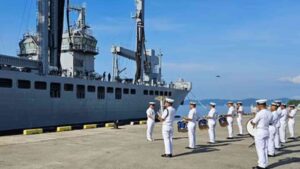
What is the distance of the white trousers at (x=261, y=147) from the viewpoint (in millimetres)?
9375

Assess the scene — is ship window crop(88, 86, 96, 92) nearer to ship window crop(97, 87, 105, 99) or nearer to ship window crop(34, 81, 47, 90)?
ship window crop(97, 87, 105, 99)

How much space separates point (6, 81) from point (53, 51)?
326 inches

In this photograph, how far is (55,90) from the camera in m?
30.2

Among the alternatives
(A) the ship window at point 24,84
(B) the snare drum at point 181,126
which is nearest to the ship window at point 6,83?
(A) the ship window at point 24,84

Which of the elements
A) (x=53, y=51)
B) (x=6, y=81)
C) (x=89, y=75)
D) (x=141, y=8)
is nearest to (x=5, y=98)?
(x=6, y=81)

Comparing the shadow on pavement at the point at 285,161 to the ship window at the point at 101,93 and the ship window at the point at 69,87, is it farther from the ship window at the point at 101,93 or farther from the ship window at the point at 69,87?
the ship window at the point at 101,93

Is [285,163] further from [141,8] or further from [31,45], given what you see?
[141,8]

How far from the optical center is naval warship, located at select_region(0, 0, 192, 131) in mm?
26703

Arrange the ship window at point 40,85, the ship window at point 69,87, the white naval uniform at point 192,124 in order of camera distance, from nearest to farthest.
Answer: the white naval uniform at point 192,124 → the ship window at point 40,85 → the ship window at point 69,87

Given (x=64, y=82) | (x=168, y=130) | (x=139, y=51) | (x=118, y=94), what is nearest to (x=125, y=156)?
(x=168, y=130)

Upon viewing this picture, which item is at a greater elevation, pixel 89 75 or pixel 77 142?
pixel 89 75

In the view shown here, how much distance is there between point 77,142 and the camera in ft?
51.2

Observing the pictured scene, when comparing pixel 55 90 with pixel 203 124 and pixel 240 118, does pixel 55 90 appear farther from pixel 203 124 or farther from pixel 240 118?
pixel 203 124

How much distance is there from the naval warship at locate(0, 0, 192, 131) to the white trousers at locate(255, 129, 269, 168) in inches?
790
